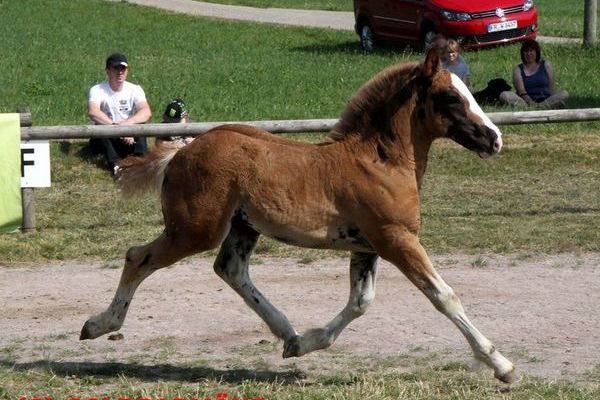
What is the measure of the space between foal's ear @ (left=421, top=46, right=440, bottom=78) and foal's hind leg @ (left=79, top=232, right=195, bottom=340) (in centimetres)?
180

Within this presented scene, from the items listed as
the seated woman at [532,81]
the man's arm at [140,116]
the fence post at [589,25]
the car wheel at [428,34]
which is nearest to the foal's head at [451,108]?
the man's arm at [140,116]

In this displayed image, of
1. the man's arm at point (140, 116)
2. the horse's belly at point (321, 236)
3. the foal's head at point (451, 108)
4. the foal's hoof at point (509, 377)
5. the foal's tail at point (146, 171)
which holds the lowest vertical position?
the foal's hoof at point (509, 377)

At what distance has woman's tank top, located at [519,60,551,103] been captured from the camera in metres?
16.7

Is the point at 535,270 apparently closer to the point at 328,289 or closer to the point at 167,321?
the point at 328,289

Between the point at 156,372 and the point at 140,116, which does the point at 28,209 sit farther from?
the point at 156,372

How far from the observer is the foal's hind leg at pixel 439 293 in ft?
22.9

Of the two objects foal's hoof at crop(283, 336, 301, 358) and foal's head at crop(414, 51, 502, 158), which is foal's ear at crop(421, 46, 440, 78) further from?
foal's hoof at crop(283, 336, 301, 358)

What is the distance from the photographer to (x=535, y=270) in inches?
406

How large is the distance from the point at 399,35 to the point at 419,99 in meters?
17.0

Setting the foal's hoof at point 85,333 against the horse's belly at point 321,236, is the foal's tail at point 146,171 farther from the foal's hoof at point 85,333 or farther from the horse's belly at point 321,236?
the foal's hoof at point 85,333

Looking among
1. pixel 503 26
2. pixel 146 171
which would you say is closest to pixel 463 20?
pixel 503 26

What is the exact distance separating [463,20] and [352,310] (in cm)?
1568

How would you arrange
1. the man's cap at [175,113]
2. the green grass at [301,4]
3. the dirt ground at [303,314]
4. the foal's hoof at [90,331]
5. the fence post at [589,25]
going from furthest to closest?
the green grass at [301,4]
the fence post at [589,25]
the man's cap at [175,113]
the dirt ground at [303,314]
the foal's hoof at [90,331]

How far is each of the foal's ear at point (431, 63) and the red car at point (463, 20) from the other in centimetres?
1484
